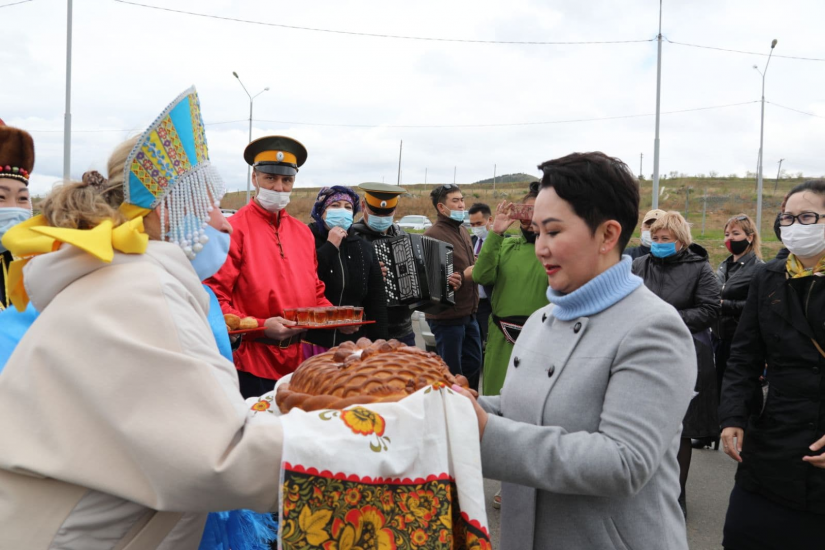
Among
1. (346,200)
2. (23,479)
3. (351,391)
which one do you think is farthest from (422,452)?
(346,200)

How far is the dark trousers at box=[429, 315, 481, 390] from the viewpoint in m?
6.57

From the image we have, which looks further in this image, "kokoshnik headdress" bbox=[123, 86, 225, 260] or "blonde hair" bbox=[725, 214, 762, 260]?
"blonde hair" bbox=[725, 214, 762, 260]

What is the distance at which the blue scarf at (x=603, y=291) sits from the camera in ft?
6.29

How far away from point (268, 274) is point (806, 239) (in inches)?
118

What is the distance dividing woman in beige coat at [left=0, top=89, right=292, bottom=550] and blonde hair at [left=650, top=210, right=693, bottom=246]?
14.7 ft

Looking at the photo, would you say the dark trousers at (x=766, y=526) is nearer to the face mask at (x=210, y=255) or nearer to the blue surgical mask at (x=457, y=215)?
the face mask at (x=210, y=255)

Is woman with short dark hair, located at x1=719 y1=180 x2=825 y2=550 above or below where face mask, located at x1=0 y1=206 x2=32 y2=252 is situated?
below

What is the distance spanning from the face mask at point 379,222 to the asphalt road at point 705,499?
2442mm

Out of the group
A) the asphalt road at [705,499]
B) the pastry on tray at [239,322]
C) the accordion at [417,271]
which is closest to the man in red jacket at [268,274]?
the pastry on tray at [239,322]

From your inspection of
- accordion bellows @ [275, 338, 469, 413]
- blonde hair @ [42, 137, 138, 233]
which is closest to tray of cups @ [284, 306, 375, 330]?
blonde hair @ [42, 137, 138, 233]

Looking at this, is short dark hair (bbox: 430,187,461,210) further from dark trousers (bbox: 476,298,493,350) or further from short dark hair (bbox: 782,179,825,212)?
short dark hair (bbox: 782,179,825,212)

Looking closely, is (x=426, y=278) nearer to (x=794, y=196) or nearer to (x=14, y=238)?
(x=794, y=196)

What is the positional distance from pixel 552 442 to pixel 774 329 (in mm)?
1946

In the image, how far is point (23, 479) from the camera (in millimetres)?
1565
